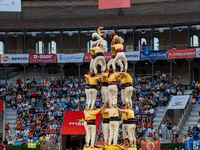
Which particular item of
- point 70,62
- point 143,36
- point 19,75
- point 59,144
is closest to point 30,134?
point 59,144

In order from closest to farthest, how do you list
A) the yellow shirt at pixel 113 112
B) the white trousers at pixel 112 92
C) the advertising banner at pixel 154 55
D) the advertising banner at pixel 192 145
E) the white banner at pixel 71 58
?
1. the yellow shirt at pixel 113 112
2. the white trousers at pixel 112 92
3. the advertising banner at pixel 192 145
4. the advertising banner at pixel 154 55
5. the white banner at pixel 71 58

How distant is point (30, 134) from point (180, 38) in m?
22.4

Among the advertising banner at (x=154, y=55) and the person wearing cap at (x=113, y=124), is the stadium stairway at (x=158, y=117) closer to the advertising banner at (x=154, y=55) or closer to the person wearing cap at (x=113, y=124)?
the advertising banner at (x=154, y=55)

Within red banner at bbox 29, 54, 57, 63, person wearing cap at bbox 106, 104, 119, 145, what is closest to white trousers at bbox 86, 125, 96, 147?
person wearing cap at bbox 106, 104, 119, 145

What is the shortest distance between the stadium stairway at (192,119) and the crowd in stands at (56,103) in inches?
82.6

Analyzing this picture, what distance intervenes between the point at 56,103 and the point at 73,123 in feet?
12.9

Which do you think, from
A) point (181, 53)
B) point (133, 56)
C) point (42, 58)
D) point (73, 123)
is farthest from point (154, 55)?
point (73, 123)

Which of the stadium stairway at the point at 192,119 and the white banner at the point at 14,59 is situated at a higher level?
the white banner at the point at 14,59

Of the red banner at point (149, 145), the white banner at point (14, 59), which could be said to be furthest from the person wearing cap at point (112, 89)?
the white banner at point (14, 59)

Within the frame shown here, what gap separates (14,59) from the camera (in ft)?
130

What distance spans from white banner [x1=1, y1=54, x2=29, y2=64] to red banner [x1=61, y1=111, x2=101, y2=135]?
10.6 metres

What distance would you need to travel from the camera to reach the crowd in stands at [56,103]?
1184 inches

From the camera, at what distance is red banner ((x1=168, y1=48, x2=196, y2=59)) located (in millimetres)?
37062

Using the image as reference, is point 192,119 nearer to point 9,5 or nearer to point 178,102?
point 178,102
